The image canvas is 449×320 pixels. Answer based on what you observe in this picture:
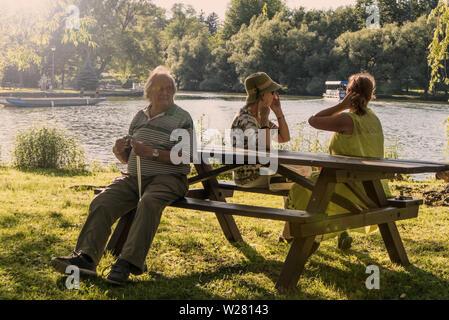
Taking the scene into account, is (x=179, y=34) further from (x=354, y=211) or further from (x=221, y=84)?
(x=354, y=211)

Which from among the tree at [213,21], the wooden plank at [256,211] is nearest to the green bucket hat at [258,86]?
the wooden plank at [256,211]

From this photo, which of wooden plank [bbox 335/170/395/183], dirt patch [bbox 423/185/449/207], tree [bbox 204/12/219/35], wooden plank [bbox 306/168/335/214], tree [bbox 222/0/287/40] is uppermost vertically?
tree [bbox 204/12/219/35]

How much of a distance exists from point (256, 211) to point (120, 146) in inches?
45.7

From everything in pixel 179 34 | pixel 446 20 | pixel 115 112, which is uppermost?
pixel 179 34

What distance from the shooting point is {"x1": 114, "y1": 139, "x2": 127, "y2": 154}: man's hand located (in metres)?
3.98

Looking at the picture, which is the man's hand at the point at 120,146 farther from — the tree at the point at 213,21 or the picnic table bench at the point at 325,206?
the tree at the point at 213,21

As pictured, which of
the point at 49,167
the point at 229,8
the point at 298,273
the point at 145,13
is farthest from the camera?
the point at 229,8

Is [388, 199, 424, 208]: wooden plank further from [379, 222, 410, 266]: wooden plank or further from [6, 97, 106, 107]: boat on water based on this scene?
[6, 97, 106, 107]: boat on water

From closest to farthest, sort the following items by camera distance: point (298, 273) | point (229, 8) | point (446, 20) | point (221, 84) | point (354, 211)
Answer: point (298, 273), point (354, 211), point (446, 20), point (221, 84), point (229, 8)

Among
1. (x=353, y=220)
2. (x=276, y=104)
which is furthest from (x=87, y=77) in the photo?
(x=353, y=220)

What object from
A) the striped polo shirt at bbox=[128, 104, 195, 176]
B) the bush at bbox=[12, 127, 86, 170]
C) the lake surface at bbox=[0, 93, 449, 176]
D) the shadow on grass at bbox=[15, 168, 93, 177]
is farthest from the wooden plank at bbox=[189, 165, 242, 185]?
the lake surface at bbox=[0, 93, 449, 176]
